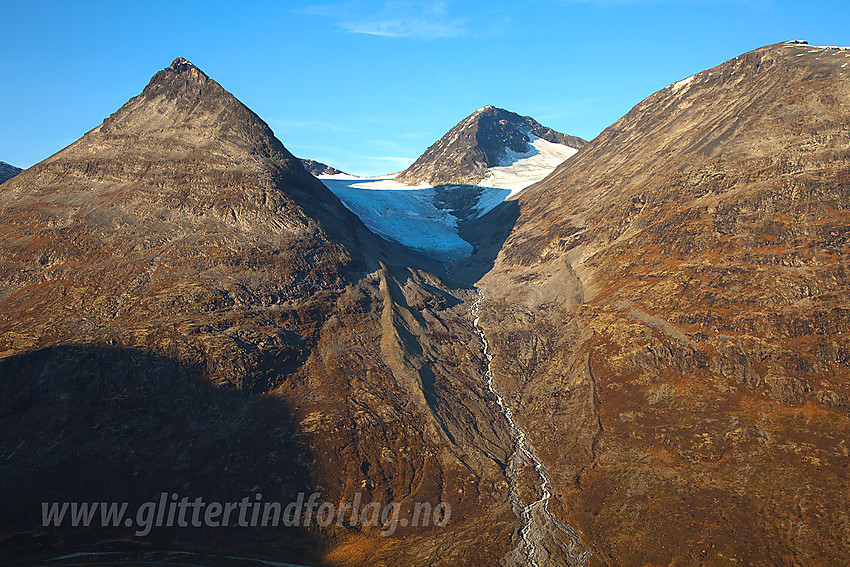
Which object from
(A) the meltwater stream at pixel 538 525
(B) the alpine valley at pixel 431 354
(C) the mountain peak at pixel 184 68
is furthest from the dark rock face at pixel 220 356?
(C) the mountain peak at pixel 184 68

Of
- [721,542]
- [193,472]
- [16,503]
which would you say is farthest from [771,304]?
[16,503]

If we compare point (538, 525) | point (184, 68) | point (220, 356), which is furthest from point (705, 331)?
point (184, 68)

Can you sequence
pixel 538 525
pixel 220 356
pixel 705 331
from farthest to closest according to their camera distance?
pixel 705 331 → pixel 220 356 → pixel 538 525

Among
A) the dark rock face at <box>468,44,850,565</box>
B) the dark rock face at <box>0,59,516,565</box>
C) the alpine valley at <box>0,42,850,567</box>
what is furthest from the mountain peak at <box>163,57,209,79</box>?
the dark rock face at <box>468,44,850,565</box>

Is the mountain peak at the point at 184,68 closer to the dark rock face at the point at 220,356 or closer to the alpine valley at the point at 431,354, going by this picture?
the alpine valley at the point at 431,354

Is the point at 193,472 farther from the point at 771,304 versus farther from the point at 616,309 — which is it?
the point at 771,304

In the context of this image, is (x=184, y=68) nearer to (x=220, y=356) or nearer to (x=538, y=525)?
(x=220, y=356)

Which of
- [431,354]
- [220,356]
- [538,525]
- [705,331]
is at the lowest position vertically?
[538,525]
